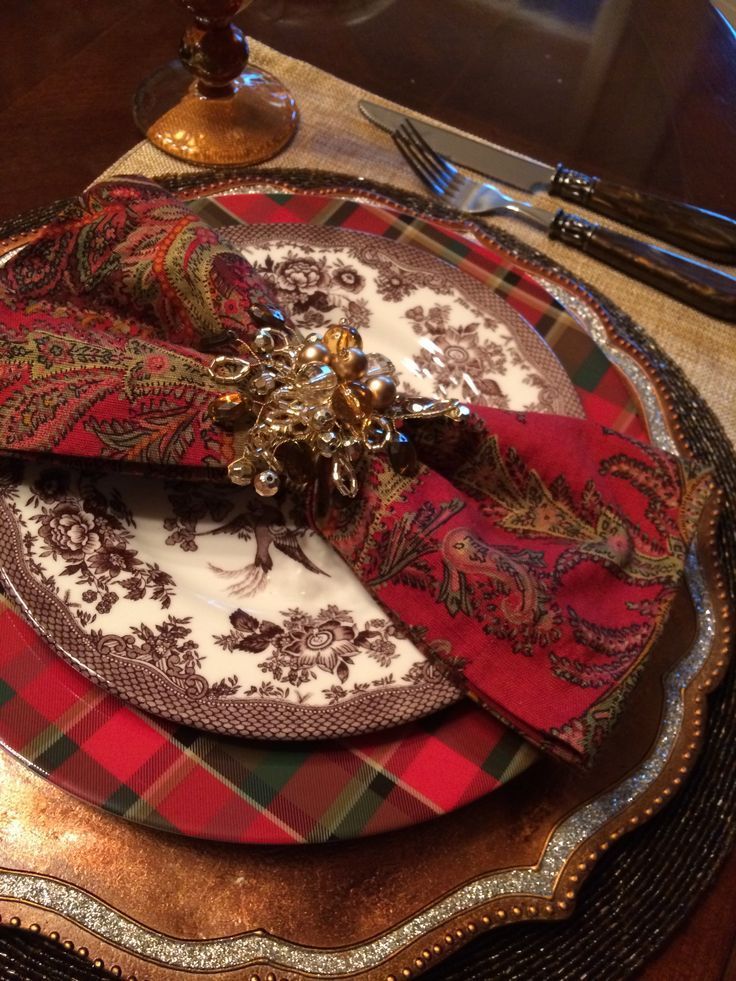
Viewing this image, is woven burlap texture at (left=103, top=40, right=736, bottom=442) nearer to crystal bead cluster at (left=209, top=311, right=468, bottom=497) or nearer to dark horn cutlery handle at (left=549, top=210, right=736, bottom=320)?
dark horn cutlery handle at (left=549, top=210, right=736, bottom=320)

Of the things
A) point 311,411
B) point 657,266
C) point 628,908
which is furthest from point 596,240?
point 628,908

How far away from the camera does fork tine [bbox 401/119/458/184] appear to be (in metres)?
0.70

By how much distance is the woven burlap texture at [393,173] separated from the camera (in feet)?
2.07

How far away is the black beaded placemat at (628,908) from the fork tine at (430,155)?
0.35 meters

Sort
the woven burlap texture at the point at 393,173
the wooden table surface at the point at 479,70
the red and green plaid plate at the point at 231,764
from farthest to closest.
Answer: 1. the wooden table surface at the point at 479,70
2. the woven burlap texture at the point at 393,173
3. the red and green plaid plate at the point at 231,764

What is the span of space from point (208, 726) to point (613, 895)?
0.23 meters

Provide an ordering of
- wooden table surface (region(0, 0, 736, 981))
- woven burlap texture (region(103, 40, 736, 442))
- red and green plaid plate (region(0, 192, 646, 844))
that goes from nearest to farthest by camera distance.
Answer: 1. red and green plaid plate (region(0, 192, 646, 844))
2. woven burlap texture (region(103, 40, 736, 442))
3. wooden table surface (region(0, 0, 736, 981))

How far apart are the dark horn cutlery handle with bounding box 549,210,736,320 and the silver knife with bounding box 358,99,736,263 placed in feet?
0.11

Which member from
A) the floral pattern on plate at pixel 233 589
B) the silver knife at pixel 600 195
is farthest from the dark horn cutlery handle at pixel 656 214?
the floral pattern on plate at pixel 233 589

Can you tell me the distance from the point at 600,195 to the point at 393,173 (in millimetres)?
188

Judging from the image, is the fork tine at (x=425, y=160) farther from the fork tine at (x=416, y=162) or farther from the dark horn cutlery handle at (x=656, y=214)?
the dark horn cutlery handle at (x=656, y=214)

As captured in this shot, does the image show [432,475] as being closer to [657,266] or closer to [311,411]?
[311,411]

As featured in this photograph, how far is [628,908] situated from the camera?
0.41m

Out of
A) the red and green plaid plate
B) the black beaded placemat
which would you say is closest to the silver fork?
the black beaded placemat
